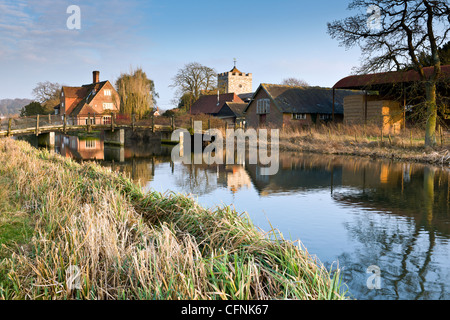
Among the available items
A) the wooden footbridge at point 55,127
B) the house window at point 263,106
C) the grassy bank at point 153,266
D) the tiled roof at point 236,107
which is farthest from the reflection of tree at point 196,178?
the tiled roof at point 236,107

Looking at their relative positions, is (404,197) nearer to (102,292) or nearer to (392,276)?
(392,276)

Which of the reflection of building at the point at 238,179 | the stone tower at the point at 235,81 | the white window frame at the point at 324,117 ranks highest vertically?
the stone tower at the point at 235,81

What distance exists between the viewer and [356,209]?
10500 mm

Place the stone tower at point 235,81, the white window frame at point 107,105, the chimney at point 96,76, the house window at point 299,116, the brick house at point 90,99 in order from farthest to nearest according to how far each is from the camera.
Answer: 1. the stone tower at point 235,81
2. the chimney at point 96,76
3. the white window frame at point 107,105
4. the brick house at point 90,99
5. the house window at point 299,116

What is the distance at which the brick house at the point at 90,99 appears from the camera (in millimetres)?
62312

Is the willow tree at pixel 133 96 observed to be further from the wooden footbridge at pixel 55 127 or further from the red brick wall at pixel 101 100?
the red brick wall at pixel 101 100

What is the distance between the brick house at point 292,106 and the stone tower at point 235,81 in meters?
48.7

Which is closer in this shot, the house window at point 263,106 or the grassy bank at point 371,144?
the grassy bank at point 371,144

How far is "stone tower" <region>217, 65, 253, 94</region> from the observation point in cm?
9300

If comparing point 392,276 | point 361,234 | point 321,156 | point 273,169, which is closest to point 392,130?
point 321,156

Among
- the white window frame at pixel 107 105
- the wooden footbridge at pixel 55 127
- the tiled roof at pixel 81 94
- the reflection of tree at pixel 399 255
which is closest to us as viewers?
the reflection of tree at pixel 399 255

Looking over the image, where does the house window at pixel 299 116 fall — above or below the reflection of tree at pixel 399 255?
above

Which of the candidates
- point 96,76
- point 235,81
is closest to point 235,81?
point 235,81
